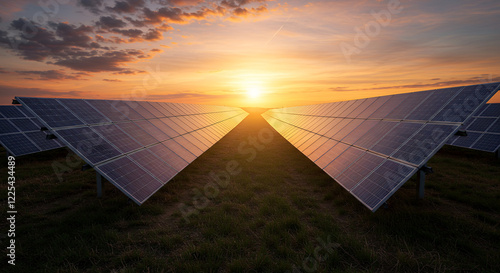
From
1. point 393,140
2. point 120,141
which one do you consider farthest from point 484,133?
point 120,141

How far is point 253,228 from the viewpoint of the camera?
6.62 metres

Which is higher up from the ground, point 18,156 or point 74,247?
point 18,156

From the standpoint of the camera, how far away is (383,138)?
9.05 m

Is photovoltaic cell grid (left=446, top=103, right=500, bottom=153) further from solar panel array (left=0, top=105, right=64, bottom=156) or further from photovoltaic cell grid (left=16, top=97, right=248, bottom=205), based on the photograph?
solar panel array (left=0, top=105, right=64, bottom=156)

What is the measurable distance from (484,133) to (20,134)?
108ft

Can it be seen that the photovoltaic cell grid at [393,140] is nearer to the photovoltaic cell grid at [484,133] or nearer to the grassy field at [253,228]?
the grassy field at [253,228]

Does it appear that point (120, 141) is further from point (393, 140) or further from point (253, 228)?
point (393, 140)

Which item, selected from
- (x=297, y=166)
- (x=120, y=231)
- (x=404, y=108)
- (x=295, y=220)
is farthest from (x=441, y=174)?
(x=120, y=231)

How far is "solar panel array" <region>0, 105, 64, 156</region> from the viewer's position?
14062 millimetres

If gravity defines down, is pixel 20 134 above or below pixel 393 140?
above

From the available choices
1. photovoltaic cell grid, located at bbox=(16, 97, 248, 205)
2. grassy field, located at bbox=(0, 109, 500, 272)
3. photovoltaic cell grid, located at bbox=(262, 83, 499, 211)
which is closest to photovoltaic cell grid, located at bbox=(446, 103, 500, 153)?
grassy field, located at bbox=(0, 109, 500, 272)

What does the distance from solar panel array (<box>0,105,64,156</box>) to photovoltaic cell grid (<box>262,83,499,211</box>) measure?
1770 cm

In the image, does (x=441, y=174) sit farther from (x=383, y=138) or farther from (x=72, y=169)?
(x=72, y=169)

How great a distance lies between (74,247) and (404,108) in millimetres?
13193
